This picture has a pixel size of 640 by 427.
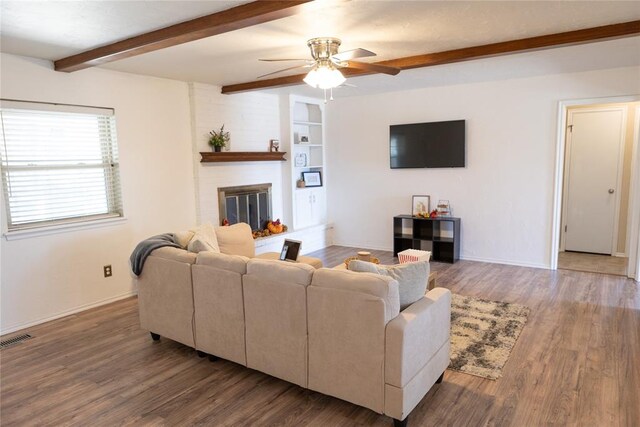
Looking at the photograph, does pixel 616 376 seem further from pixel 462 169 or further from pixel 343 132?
pixel 343 132

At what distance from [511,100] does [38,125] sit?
533cm

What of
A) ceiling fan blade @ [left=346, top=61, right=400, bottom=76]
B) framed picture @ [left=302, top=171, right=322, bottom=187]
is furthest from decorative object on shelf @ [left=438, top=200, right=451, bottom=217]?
ceiling fan blade @ [left=346, top=61, right=400, bottom=76]

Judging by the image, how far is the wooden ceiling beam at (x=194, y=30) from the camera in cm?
244

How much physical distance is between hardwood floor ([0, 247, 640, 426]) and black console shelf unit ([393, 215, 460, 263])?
194cm

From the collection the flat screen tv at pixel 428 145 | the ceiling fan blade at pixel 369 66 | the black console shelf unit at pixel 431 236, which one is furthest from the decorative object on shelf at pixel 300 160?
the ceiling fan blade at pixel 369 66

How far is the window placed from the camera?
3730 mm

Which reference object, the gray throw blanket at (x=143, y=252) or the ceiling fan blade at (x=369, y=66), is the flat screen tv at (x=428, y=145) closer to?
the ceiling fan blade at (x=369, y=66)

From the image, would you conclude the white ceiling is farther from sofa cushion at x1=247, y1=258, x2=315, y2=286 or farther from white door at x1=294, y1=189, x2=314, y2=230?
white door at x1=294, y1=189, x2=314, y2=230

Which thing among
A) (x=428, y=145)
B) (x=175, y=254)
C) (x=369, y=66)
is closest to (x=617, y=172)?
(x=428, y=145)

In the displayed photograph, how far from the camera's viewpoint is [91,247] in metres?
4.28

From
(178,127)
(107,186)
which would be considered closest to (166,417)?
(107,186)

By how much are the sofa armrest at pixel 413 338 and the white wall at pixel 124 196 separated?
3.38 meters

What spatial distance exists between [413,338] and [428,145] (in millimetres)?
4267

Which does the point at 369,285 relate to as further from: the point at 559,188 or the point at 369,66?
the point at 559,188
